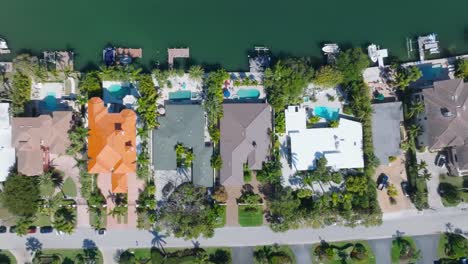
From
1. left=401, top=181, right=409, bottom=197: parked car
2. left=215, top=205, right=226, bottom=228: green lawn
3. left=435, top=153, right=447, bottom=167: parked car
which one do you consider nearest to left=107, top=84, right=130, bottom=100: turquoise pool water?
left=215, top=205, right=226, bottom=228: green lawn

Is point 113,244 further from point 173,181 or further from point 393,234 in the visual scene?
point 393,234

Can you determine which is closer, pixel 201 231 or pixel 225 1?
pixel 201 231

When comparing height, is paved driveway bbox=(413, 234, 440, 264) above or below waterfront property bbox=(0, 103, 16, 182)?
below

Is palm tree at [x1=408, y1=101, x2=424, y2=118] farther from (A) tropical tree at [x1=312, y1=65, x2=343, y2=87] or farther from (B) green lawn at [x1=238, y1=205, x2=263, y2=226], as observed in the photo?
(B) green lawn at [x1=238, y1=205, x2=263, y2=226]

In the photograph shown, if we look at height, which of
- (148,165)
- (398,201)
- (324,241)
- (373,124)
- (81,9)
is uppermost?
(81,9)

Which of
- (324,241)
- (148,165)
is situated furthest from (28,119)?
(324,241)

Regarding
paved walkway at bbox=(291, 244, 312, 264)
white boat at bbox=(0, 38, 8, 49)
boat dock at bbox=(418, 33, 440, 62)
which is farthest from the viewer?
boat dock at bbox=(418, 33, 440, 62)

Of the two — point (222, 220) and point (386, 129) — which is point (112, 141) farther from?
point (386, 129)

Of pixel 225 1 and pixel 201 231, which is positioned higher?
pixel 225 1
